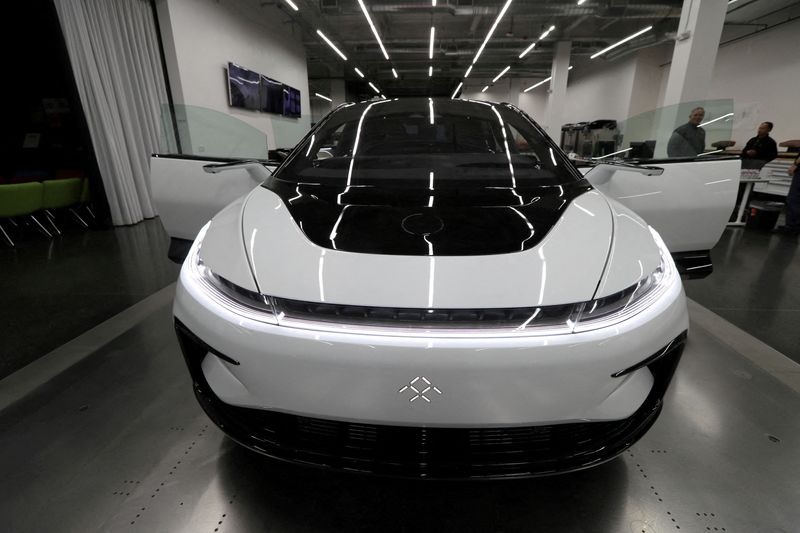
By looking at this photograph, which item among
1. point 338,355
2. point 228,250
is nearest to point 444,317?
point 338,355

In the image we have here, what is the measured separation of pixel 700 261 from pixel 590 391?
1252 mm

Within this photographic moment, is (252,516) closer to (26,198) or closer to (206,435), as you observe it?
(206,435)

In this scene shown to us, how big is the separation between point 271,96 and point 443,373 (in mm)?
8884

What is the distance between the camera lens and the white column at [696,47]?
557 cm

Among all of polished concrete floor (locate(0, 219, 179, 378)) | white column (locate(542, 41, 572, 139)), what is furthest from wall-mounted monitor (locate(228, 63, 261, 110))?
white column (locate(542, 41, 572, 139))

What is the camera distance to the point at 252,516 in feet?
3.63

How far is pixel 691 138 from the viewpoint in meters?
4.36

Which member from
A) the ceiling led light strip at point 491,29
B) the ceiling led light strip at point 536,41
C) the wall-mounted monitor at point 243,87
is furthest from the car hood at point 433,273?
the ceiling led light strip at point 536,41

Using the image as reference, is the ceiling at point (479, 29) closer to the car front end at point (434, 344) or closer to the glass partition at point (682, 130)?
the glass partition at point (682, 130)

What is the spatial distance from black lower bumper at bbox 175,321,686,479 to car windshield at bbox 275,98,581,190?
2.38 feet

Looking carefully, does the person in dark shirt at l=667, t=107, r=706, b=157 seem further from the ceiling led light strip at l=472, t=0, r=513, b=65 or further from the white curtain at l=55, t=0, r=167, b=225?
the white curtain at l=55, t=0, r=167, b=225

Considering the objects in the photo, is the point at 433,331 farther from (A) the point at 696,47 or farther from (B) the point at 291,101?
(B) the point at 291,101

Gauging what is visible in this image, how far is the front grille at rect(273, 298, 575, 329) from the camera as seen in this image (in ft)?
2.69

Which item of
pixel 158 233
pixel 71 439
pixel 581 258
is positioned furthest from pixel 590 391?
pixel 158 233
